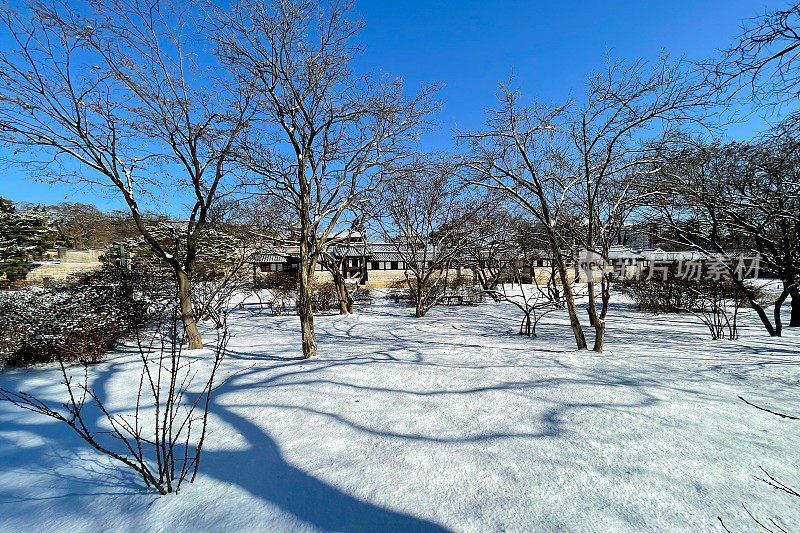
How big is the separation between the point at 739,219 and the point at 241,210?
1282 centimetres

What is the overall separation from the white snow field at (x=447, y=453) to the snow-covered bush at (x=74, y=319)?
54 cm

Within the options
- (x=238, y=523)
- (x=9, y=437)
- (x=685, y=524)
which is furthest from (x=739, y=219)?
(x=9, y=437)

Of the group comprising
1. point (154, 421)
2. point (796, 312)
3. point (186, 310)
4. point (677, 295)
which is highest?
point (186, 310)

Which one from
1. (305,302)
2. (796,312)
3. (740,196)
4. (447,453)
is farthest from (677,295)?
(447,453)

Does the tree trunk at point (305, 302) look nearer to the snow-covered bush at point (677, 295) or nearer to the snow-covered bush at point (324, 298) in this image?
the snow-covered bush at point (324, 298)

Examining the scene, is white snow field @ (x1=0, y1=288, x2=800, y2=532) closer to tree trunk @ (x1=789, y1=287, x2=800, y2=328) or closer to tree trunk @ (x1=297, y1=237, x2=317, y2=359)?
tree trunk @ (x1=297, y1=237, x2=317, y2=359)

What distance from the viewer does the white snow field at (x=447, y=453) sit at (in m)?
1.94

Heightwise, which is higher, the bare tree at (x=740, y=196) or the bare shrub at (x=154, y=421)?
the bare tree at (x=740, y=196)

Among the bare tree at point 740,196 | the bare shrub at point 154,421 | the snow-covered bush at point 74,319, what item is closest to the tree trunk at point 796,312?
the bare tree at point 740,196

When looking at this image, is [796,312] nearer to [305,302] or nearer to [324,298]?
[305,302]

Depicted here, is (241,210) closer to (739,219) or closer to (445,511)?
(445,511)

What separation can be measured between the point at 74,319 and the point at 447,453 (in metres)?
7.18

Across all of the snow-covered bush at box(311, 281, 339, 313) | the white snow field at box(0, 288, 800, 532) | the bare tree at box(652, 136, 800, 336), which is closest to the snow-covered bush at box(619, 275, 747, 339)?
the bare tree at box(652, 136, 800, 336)

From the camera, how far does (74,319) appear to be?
5.90m
